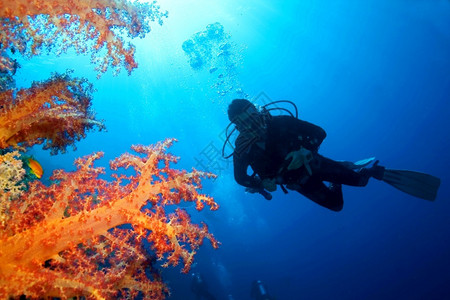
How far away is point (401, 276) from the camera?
34594 millimetres

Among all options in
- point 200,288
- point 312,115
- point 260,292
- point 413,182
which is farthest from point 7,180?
point 312,115

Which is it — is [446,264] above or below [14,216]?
below

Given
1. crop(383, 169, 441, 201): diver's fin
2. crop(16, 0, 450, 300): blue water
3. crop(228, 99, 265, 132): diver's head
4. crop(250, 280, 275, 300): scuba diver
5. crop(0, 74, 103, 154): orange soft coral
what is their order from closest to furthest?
crop(0, 74, 103, 154): orange soft coral < crop(228, 99, 265, 132): diver's head < crop(383, 169, 441, 201): diver's fin < crop(250, 280, 275, 300): scuba diver < crop(16, 0, 450, 300): blue water

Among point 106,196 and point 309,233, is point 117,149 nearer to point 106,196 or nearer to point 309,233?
point 309,233

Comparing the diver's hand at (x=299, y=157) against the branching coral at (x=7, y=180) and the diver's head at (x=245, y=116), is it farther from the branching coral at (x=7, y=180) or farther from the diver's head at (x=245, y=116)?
the branching coral at (x=7, y=180)

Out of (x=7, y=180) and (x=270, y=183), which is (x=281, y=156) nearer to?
(x=270, y=183)

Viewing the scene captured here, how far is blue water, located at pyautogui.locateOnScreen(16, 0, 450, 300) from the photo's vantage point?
34.9 m

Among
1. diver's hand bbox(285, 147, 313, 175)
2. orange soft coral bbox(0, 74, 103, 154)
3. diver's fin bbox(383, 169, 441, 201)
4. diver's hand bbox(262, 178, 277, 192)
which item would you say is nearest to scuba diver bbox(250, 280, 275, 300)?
diver's fin bbox(383, 169, 441, 201)

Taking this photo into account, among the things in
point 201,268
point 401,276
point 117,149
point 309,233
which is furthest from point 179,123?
point 401,276

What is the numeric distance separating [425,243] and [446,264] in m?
6.13

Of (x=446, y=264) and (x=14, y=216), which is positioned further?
(x=446, y=264)

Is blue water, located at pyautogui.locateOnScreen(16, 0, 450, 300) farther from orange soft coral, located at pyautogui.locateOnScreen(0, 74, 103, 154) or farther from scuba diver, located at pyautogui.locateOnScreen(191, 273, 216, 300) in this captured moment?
orange soft coral, located at pyautogui.locateOnScreen(0, 74, 103, 154)

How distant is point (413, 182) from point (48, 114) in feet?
23.7

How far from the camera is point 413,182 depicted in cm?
586
